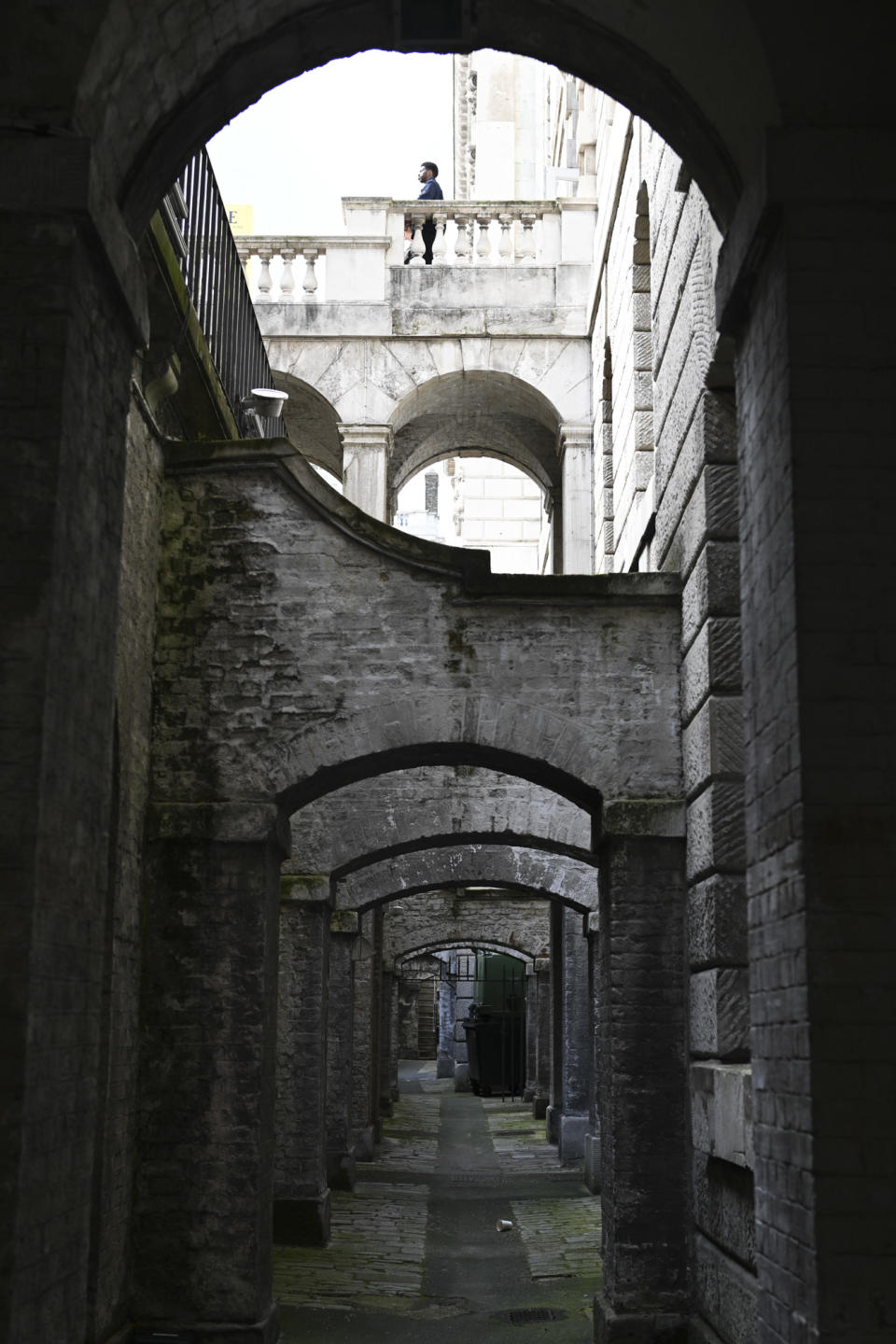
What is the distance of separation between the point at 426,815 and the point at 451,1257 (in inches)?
145

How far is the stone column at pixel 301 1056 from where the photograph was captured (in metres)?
12.3

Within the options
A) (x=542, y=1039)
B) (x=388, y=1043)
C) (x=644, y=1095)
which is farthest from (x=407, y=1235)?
(x=542, y=1039)

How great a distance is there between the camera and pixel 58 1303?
4.80 meters

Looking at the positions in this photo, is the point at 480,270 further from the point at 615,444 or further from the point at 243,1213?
the point at 243,1213

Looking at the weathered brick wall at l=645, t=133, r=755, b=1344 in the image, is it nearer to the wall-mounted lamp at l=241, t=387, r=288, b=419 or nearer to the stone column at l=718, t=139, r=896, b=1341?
the stone column at l=718, t=139, r=896, b=1341

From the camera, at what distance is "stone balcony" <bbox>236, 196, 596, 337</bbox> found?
17406mm

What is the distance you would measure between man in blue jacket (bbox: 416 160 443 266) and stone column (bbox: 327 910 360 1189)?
7717mm

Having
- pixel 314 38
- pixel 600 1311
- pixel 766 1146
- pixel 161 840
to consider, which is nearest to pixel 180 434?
pixel 161 840

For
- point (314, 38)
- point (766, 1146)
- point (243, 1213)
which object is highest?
point (314, 38)

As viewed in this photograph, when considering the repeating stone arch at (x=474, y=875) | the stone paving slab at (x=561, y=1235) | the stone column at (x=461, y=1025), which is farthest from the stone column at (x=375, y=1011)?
the stone column at (x=461, y=1025)

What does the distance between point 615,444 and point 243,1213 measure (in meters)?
7.91

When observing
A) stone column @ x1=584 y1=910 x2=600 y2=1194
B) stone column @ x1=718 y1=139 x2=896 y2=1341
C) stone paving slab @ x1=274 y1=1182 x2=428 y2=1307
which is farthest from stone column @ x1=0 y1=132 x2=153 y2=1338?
stone column @ x1=584 y1=910 x2=600 y2=1194

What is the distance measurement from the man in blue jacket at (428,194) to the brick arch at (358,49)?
11429 mm

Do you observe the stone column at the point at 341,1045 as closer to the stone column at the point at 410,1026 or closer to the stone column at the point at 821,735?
the stone column at the point at 821,735
